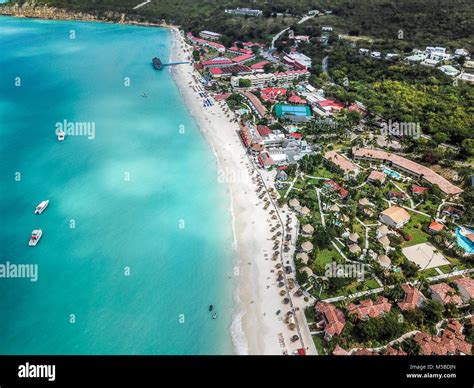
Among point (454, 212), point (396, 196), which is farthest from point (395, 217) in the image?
point (454, 212)

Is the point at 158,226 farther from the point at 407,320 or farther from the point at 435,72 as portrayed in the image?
the point at 435,72

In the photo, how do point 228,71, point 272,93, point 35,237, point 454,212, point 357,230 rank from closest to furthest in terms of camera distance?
point 35,237 → point 357,230 → point 454,212 → point 272,93 → point 228,71

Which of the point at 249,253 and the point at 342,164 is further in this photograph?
the point at 342,164

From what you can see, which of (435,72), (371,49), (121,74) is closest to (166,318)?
(121,74)

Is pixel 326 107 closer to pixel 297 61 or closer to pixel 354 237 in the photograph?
pixel 297 61

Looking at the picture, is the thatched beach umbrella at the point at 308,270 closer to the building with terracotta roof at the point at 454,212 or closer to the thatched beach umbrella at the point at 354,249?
the thatched beach umbrella at the point at 354,249

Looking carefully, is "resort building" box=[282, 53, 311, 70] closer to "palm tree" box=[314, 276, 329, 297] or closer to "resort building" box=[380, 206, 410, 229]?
"resort building" box=[380, 206, 410, 229]

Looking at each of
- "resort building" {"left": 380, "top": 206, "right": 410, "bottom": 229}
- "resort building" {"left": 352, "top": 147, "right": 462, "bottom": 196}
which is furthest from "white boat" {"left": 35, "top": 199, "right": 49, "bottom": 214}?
"resort building" {"left": 352, "top": 147, "right": 462, "bottom": 196}
